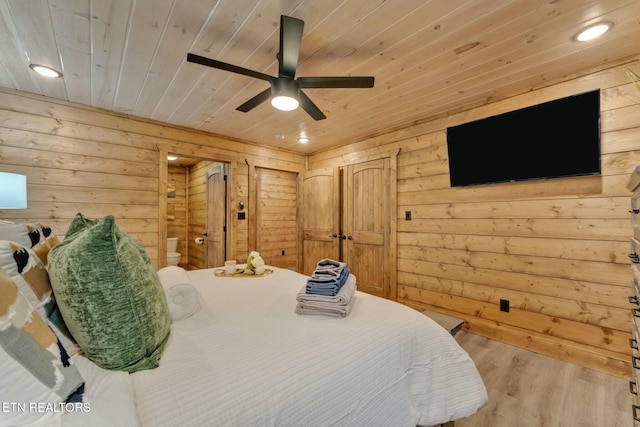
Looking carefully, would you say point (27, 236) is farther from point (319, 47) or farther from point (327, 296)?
point (319, 47)

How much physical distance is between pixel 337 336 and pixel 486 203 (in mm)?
2459

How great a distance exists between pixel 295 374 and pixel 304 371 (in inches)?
1.3

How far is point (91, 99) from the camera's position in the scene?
9.01 ft

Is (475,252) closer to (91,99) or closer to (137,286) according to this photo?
Answer: (137,286)

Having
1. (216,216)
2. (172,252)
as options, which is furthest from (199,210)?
(216,216)

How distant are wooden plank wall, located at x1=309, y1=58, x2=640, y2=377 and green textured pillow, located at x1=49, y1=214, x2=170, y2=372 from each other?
2979mm

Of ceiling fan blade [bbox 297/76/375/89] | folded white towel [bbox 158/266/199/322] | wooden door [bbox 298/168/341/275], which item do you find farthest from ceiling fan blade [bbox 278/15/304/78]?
wooden door [bbox 298/168/341/275]

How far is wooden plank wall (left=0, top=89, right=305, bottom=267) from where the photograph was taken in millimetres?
2598

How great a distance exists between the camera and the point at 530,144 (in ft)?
8.15

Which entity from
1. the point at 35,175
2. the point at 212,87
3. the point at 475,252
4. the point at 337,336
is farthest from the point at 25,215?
the point at 475,252

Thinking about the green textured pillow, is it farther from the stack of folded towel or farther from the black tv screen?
the black tv screen

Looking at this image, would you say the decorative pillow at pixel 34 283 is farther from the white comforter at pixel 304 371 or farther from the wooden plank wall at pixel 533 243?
the wooden plank wall at pixel 533 243

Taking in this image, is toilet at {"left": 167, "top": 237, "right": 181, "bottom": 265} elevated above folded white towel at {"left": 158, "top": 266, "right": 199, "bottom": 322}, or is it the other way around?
folded white towel at {"left": 158, "top": 266, "right": 199, "bottom": 322}

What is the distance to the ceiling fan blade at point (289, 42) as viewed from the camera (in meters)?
1.52
